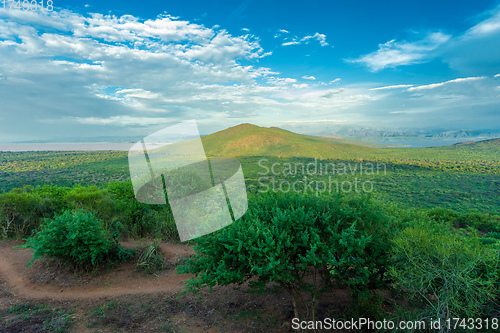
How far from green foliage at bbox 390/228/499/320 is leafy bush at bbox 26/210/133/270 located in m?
9.87

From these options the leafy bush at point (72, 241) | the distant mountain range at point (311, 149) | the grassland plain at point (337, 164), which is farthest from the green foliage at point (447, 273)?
the distant mountain range at point (311, 149)

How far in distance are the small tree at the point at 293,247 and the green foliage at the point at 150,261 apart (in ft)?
14.4

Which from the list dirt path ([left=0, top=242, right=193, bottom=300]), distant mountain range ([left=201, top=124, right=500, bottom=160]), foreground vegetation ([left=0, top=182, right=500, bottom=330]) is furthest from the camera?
distant mountain range ([left=201, top=124, right=500, bottom=160])

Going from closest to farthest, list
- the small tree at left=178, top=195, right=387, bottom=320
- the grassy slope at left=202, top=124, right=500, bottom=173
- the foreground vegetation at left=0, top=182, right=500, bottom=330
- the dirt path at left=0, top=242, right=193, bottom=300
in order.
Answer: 1. the foreground vegetation at left=0, top=182, right=500, bottom=330
2. the small tree at left=178, top=195, right=387, bottom=320
3. the dirt path at left=0, top=242, right=193, bottom=300
4. the grassy slope at left=202, top=124, right=500, bottom=173

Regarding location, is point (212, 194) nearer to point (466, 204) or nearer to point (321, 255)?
point (321, 255)

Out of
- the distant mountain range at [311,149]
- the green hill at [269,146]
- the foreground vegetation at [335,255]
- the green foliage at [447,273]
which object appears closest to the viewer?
the green foliage at [447,273]

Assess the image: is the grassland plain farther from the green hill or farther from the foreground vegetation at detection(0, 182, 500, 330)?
the foreground vegetation at detection(0, 182, 500, 330)

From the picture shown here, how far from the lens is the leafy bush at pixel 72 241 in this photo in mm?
8539

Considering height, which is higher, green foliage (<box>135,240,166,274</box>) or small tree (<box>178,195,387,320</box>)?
small tree (<box>178,195,387,320</box>)

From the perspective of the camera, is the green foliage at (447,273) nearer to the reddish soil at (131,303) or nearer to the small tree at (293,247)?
the small tree at (293,247)

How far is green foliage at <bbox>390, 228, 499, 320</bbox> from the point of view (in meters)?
4.96

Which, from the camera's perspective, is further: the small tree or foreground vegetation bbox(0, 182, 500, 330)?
the small tree

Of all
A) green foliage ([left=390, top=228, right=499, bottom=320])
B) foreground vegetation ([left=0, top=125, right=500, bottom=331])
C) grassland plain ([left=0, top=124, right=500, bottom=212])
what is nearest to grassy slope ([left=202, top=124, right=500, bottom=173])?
grassland plain ([left=0, top=124, right=500, bottom=212])

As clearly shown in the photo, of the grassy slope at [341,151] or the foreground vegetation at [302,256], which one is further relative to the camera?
the grassy slope at [341,151]
